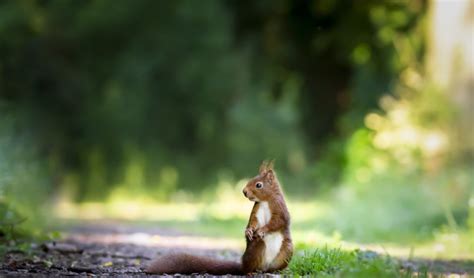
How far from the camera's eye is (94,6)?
23.2 meters

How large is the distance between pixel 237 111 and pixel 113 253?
767 inches

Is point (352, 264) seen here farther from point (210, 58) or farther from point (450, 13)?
point (210, 58)

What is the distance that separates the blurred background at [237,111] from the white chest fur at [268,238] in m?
5.43

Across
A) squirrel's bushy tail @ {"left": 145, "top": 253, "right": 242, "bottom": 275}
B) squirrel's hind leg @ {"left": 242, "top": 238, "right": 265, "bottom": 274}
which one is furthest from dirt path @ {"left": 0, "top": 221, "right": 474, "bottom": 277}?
squirrel's hind leg @ {"left": 242, "top": 238, "right": 265, "bottom": 274}

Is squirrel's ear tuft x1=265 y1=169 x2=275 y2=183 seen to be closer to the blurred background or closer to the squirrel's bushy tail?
the squirrel's bushy tail

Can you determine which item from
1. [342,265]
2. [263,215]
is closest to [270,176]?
[263,215]

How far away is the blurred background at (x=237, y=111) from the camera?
1581 cm

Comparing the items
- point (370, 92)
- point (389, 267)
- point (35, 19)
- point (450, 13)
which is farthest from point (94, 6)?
point (389, 267)

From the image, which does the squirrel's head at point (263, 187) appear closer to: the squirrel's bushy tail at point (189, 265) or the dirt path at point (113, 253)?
the squirrel's bushy tail at point (189, 265)

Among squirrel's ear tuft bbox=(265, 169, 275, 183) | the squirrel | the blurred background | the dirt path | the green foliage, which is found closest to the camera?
the green foliage

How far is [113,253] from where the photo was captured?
33.1ft

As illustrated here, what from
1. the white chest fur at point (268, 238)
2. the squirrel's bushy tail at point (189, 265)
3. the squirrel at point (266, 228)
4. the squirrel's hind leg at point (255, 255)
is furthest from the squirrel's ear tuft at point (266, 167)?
the squirrel's bushy tail at point (189, 265)

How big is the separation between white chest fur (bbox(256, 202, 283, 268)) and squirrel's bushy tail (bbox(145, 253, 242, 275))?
35 cm

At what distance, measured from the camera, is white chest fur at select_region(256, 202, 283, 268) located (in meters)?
7.41
